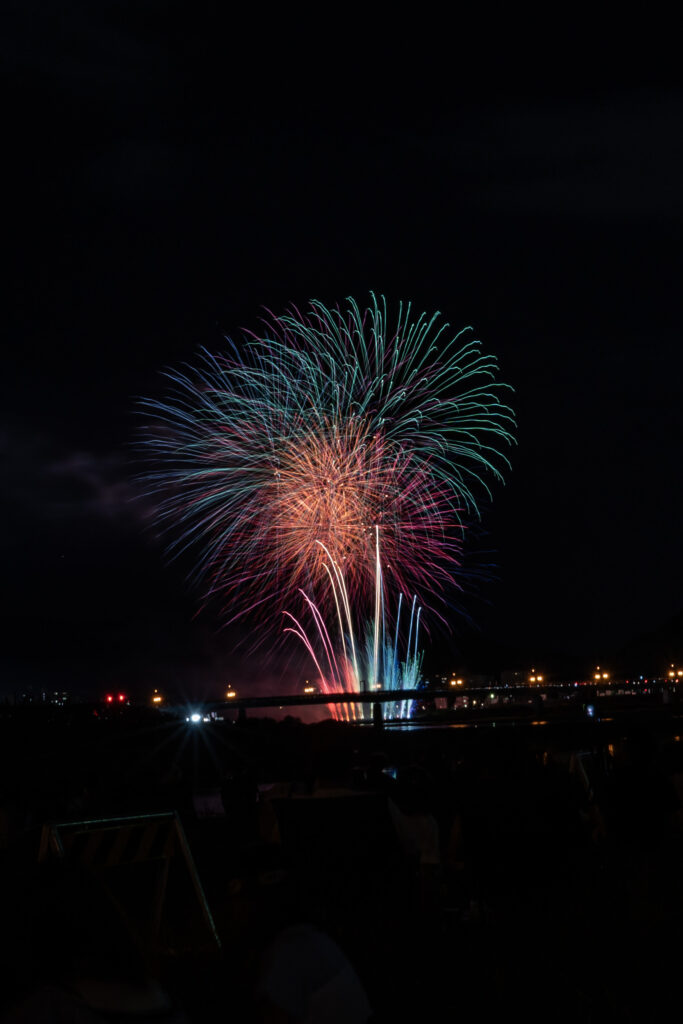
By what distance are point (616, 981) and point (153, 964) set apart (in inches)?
109

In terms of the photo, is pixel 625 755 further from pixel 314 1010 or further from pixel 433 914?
pixel 314 1010

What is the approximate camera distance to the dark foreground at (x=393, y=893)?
11.1ft

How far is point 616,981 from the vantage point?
5340 mm

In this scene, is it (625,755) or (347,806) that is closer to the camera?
(347,806)

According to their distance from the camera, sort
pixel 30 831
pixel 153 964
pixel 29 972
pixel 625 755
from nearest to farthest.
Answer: pixel 29 972, pixel 153 964, pixel 30 831, pixel 625 755

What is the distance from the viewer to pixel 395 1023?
15.9ft

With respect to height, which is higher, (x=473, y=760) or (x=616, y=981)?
(x=473, y=760)

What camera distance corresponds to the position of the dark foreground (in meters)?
3.38

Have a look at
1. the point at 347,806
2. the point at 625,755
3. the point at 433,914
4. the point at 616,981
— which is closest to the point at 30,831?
the point at 347,806

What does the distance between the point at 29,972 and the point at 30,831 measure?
17.3ft

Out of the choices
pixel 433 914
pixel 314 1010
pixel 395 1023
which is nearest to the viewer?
pixel 314 1010

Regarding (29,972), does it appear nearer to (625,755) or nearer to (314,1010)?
(314,1010)

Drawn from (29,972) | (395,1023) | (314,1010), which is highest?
(29,972)

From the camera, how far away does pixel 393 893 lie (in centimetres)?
710
